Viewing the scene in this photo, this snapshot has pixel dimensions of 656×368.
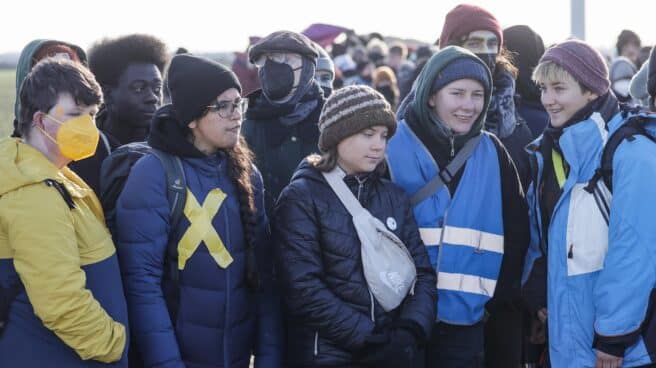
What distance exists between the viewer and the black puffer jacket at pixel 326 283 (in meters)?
3.66

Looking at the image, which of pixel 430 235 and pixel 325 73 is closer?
pixel 430 235

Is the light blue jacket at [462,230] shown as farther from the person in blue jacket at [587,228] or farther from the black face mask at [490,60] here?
the black face mask at [490,60]

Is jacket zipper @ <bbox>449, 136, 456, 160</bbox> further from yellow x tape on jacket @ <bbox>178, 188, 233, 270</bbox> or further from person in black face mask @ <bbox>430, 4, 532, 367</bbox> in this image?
yellow x tape on jacket @ <bbox>178, 188, 233, 270</bbox>

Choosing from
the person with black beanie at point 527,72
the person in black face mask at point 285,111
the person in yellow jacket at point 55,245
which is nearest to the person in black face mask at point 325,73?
the person in black face mask at point 285,111

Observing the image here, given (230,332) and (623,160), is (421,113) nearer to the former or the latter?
(623,160)

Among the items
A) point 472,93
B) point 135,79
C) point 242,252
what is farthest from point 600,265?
point 135,79

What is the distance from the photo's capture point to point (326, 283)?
12.4 feet

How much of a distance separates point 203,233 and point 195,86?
608mm

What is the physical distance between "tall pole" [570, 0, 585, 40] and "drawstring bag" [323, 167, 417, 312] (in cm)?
2018

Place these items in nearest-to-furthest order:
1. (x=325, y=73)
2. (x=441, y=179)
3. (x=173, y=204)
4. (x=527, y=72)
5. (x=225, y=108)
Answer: (x=173, y=204) → (x=225, y=108) → (x=441, y=179) → (x=527, y=72) → (x=325, y=73)

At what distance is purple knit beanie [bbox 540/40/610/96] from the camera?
397 centimetres

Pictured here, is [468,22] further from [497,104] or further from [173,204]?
[173,204]

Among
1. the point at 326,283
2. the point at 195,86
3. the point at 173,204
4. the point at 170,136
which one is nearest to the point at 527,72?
the point at 326,283

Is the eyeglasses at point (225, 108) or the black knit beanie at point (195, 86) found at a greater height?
the black knit beanie at point (195, 86)
